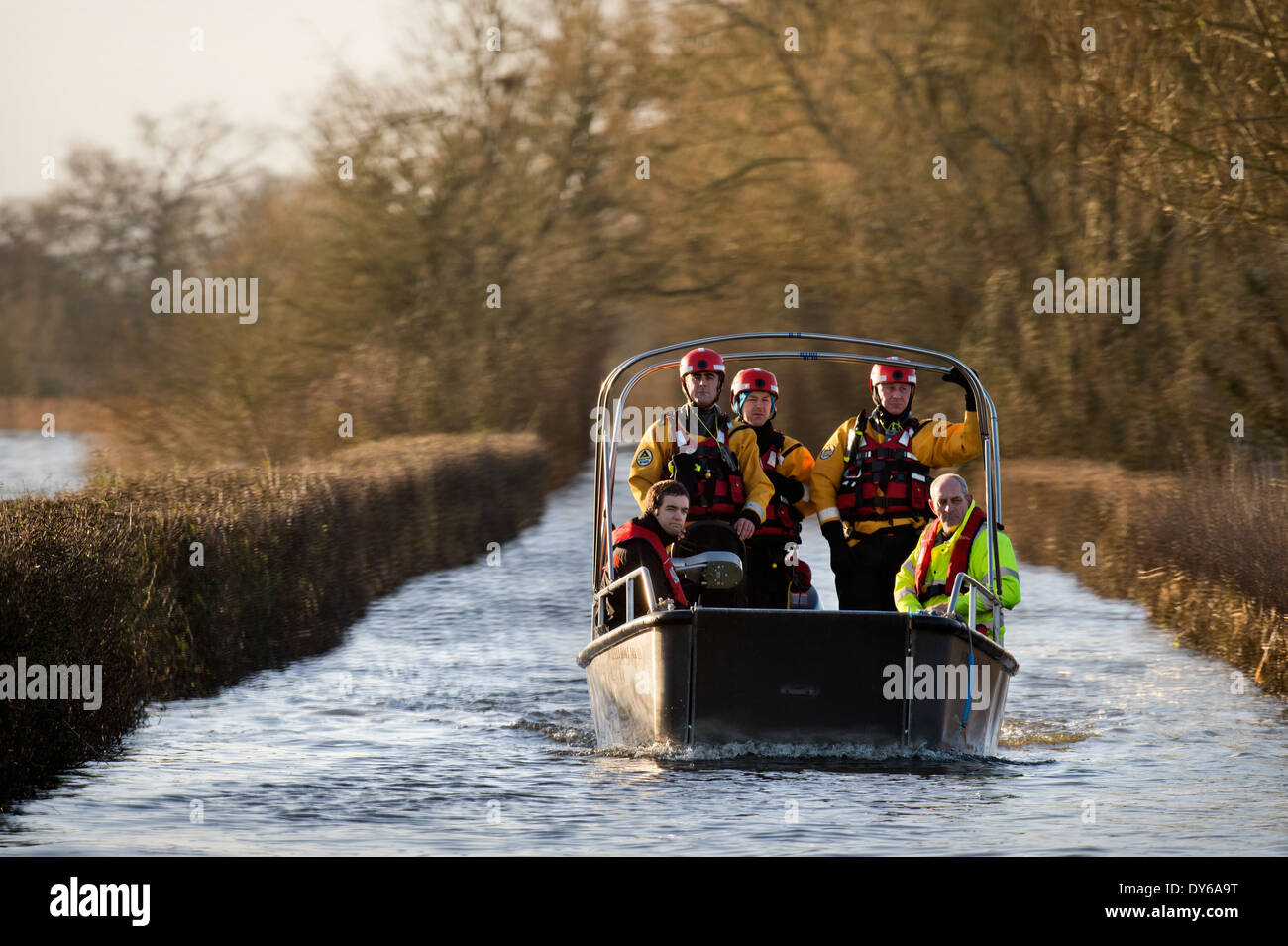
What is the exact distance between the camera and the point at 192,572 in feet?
45.5

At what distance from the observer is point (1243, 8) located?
1891 cm

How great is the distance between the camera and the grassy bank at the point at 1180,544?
15.1 meters

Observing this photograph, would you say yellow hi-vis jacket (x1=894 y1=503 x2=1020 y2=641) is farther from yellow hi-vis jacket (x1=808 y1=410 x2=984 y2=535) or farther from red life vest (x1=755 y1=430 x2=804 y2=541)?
red life vest (x1=755 y1=430 x2=804 y2=541)

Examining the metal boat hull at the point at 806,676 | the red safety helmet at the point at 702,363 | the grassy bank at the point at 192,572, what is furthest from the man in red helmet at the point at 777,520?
the grassy bank at the point at 192,572

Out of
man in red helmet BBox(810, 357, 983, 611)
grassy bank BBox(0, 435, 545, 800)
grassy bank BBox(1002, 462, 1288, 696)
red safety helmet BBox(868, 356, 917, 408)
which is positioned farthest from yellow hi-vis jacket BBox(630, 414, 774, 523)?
grassy bank BBox(1002, 462, 1288, 696)

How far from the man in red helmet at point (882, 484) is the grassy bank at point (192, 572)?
4.64 m

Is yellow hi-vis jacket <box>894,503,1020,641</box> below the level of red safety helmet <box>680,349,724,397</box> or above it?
below

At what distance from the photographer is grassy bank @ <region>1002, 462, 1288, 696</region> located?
15.1 metres

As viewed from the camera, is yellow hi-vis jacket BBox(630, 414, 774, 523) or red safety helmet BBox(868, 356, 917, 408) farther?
red safety helmet BBox(868, 356, 917, 408)

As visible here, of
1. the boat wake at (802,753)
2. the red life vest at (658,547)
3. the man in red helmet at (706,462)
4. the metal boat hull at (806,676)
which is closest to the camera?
the metal boat hull at (806,676)

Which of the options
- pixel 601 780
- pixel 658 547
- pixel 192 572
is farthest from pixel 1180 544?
pixel 192 572

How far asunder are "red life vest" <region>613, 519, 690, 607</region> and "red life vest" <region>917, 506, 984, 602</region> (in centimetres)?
149

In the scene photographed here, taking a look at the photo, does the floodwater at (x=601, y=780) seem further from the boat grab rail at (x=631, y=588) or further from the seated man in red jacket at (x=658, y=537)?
the seated man in red jacket at (x=658, y=537)

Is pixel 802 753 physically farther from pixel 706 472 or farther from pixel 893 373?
pixel 893 373
